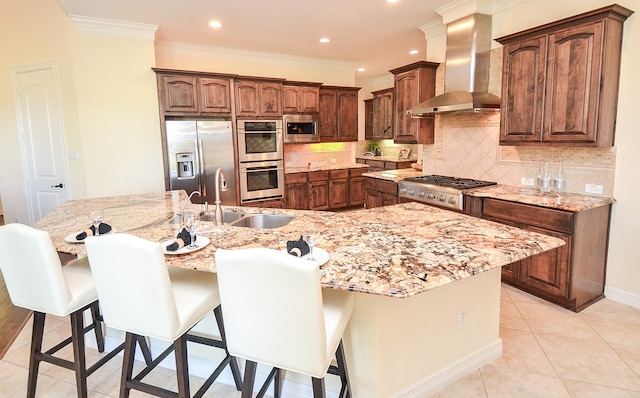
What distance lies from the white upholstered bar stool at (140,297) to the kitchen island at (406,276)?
0.58 feet

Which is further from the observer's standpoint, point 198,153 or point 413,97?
point 198,153

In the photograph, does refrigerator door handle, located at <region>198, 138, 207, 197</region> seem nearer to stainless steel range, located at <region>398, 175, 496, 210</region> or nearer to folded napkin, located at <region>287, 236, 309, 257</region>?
stainless steel range, located at <region>398, 175, 496, 210</region>

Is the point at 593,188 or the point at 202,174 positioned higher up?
the point at 202,174

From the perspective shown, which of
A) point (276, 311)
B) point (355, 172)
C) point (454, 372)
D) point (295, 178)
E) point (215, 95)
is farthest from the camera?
point (355, 172)

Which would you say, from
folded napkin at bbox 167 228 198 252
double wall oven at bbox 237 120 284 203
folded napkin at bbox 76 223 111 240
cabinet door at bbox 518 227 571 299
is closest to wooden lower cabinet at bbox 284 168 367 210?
double wall oven at bbox 237 120 284 203

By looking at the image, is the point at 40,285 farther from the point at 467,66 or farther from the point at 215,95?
the point at 467,66

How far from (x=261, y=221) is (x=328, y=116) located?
170 inches

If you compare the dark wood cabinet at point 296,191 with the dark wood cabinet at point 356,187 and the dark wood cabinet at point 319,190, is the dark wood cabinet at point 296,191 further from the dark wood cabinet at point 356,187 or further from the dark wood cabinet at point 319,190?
the dark wood cabinet at point 356,187

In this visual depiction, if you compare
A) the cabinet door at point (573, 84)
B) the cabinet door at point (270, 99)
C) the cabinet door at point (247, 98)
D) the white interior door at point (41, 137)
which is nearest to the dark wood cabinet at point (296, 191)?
the cabinet door at point (270, 99)

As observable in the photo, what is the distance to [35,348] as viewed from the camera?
2033mm

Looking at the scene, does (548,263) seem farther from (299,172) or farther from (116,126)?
(116,126)

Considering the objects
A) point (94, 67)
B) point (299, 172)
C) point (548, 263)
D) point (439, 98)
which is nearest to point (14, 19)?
point (94, 67)

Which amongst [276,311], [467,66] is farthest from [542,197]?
[276,311]

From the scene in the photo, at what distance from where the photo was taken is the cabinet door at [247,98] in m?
5.28
